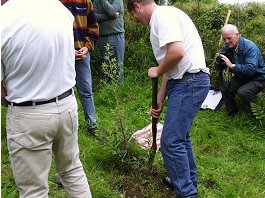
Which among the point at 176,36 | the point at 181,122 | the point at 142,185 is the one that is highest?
the point at 176,36

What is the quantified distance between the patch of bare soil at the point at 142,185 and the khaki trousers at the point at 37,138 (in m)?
1.09

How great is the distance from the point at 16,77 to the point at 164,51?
1158 mm

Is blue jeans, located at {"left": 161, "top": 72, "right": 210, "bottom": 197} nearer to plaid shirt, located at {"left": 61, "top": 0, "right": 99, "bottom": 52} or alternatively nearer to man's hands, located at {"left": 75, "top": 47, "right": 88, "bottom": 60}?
man's hands, located at {"left": 75, "top": 47, "right": 88, "bottom": 60}

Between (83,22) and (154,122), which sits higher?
(83,22)

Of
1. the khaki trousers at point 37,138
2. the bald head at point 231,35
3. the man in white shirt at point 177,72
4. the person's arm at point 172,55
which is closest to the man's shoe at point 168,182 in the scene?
the man in white shirt at point 177,72

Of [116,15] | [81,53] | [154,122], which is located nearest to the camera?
[154,122]

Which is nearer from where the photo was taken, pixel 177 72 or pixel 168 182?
pixel 177 72

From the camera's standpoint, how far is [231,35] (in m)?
5.21

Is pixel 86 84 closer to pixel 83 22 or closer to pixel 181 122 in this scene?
pixel 83 22

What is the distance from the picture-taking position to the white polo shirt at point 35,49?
2033 millimetres

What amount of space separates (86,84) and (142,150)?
1.00 meters

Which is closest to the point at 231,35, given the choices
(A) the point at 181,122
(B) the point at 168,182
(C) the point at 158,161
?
(C) the point at 158,161

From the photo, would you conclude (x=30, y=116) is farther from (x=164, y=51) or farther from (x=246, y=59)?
(x=246, y=59)

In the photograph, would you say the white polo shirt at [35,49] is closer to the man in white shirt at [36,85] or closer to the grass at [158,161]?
the man in white shirt at [36,85]
